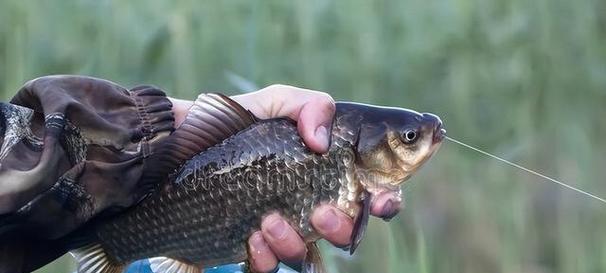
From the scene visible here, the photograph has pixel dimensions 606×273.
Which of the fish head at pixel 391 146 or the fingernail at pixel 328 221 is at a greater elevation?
the fish head at pixel 391 146

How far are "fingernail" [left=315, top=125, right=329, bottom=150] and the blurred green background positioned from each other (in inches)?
19.7

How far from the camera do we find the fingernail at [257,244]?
1.46 m

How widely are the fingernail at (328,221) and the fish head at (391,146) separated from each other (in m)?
0.05

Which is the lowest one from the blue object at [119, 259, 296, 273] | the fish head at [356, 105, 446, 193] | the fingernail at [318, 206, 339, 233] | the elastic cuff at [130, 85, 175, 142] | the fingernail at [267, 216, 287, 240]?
the blue object at [119, 259, 296, 273]

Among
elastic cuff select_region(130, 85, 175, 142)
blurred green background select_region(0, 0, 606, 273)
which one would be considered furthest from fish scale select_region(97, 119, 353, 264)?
blurred green background select_region(0, 0, 606, 273)

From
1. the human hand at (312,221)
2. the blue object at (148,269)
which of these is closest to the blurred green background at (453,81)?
the blue object at (148,269)

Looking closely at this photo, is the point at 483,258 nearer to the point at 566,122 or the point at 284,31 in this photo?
the point at 566,122

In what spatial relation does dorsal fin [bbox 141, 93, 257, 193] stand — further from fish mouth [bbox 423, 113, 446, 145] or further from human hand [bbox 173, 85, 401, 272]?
fish mouth [bbox 423, 113, 446, 145]

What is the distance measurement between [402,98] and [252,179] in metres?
0.52

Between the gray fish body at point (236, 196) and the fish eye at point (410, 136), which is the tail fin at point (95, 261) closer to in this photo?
the gray fish body at point (236, 196)

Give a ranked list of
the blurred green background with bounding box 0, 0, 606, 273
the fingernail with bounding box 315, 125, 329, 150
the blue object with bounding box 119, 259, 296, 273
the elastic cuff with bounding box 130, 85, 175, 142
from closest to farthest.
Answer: the fingernail with bounding box 315, 125, 329, 150 < the elastic cuff with bounding box 130, 85, 175, 142 < the blue object with bounding box 119, 259, 296, 273 < the blurred green background with bounding box 0, 0, 606, 273

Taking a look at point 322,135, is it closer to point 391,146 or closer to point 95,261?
point 391,146

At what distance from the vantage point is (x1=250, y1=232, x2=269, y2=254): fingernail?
1.46m

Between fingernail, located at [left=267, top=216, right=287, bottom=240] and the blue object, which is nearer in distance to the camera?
fingernail, located at [left=267, top=216, right=287, bottom=240]
